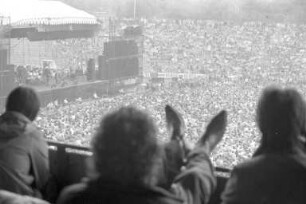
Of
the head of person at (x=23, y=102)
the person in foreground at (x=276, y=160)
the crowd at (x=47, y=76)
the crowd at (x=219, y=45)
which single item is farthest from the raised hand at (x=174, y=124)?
the crowd at (x=47, y=76)

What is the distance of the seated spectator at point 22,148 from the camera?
63.0 inches

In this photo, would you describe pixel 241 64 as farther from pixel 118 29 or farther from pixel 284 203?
pixel 284 203

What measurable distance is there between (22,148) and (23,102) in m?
0.15

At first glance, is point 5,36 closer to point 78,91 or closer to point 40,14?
point 78,91

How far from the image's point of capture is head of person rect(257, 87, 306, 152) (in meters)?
1.29

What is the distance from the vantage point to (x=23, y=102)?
5.63 feet

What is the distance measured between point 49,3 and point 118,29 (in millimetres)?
1441

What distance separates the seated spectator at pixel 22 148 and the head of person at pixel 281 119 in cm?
61

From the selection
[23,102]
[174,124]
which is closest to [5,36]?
[23,102]

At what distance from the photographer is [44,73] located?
5355mm

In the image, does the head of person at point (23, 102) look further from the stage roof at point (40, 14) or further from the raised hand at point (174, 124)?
the stage roof at point (40, 14)

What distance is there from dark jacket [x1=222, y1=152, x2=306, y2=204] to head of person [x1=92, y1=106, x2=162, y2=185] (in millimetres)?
240

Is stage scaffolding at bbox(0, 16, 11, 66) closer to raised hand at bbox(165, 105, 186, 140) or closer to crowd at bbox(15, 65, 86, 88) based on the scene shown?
crowd at bbox(15, 65, 86, 88)

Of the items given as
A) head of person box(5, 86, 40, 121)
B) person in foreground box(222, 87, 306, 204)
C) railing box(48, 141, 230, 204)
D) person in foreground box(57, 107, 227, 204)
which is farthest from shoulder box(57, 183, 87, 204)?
railing box(48, 141, 230, 204)
